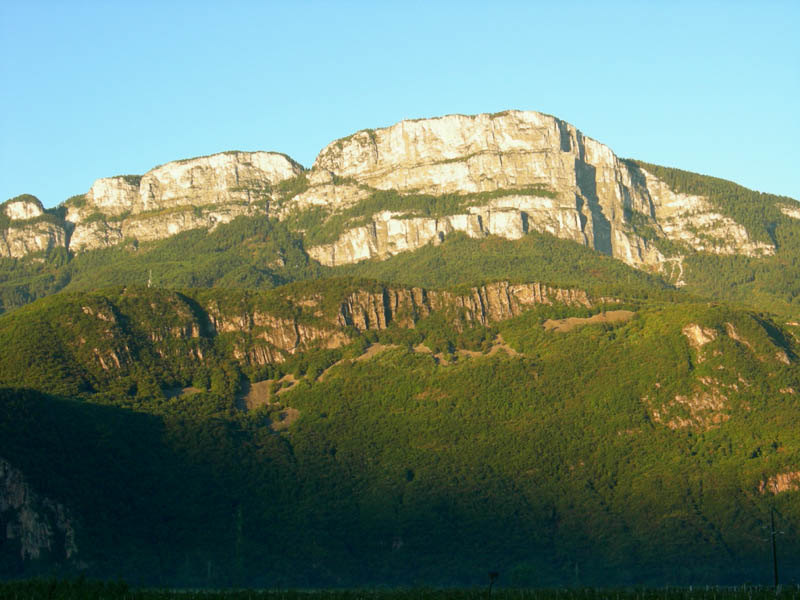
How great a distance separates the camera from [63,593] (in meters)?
123

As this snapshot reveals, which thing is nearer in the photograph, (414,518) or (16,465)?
(16,465)

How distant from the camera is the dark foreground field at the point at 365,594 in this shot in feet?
403

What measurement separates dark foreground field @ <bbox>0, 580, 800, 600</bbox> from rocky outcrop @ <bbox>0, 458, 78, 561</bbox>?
36.2 meters

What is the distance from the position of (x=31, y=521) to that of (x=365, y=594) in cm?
5266

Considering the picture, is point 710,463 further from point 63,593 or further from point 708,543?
point 63,593

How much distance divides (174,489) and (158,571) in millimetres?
23327

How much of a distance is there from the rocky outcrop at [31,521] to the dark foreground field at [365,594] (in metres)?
36.2

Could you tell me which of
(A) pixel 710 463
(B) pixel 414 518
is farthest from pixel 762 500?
(B) pixel 414 518

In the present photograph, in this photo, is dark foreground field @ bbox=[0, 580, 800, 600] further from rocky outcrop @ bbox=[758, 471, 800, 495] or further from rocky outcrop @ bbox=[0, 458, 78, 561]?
rocky outcrop @ bbox=[758, 471, 800, 495]

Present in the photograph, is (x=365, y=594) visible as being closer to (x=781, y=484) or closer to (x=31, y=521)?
(x=31, y=521)

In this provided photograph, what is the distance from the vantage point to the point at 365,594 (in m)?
138

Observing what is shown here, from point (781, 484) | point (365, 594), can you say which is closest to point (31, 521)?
point (365, 594)

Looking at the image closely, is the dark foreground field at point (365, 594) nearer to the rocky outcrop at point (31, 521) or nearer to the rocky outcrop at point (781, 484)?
the rocky outcrop at point (31, 521)

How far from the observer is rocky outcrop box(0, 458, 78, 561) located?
169000 mm
